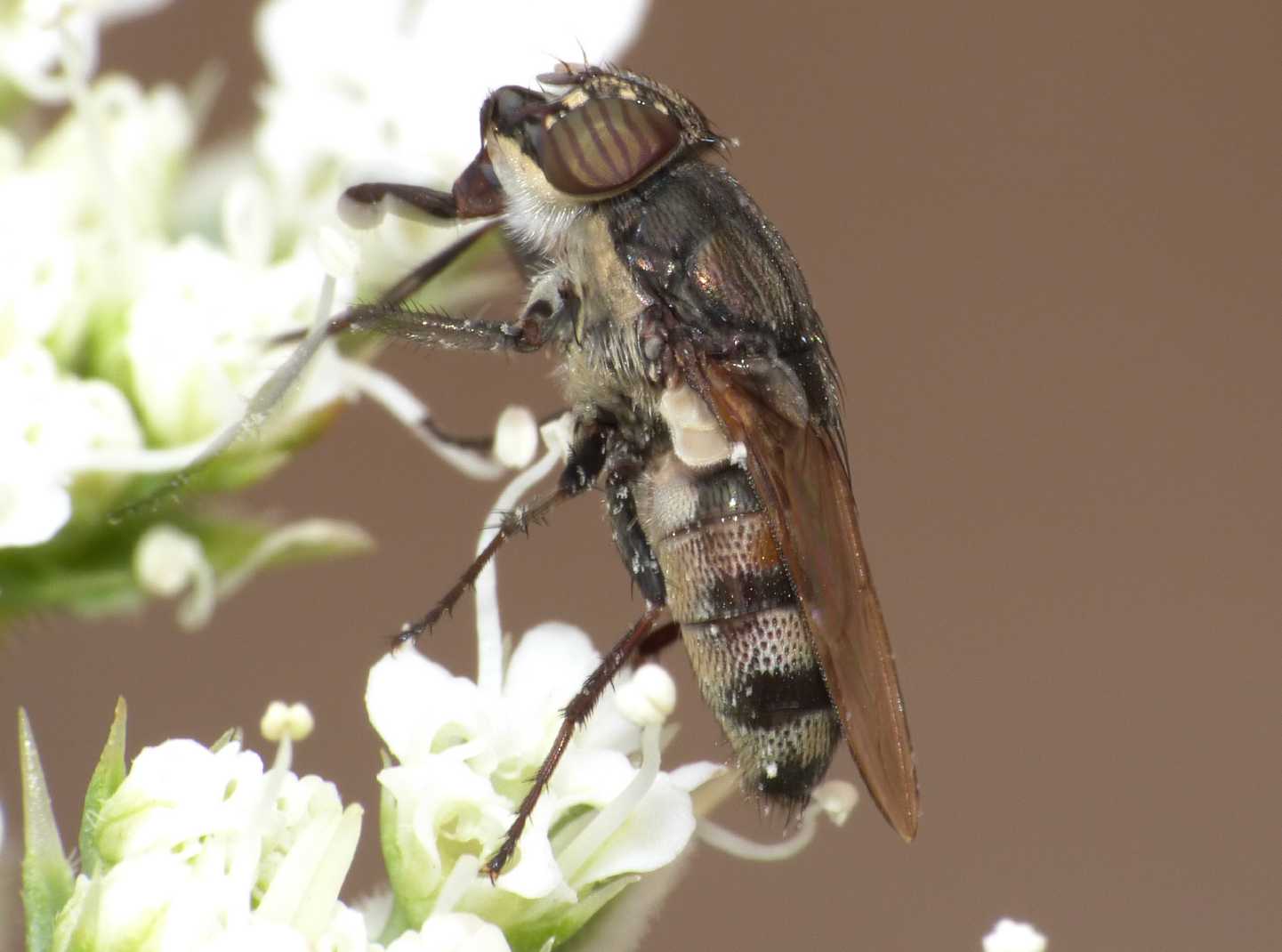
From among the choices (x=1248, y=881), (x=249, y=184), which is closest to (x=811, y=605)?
(x=249, y=184)

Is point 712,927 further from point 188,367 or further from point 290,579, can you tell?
point 188,367

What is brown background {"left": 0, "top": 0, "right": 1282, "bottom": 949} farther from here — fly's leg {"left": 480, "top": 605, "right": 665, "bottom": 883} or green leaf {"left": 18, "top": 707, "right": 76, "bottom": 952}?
green leaf {"left": 18, "top": 707, "right": 76, "bottom": 952}

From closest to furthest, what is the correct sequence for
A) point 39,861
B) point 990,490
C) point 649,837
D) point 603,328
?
point 39,861 → point 649,837 → point 603,328 → point 990,490

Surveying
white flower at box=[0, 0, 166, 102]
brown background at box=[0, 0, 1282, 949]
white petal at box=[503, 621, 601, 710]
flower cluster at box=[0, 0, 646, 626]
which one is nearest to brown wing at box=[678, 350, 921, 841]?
white petal at box=[503, 621, 601, 710]

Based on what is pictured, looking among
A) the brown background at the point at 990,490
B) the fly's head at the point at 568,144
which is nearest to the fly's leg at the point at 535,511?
the fly's head at the point at 568,144

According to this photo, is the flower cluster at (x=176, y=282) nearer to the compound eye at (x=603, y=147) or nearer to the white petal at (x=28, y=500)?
the white petal at (x=28, y=500)

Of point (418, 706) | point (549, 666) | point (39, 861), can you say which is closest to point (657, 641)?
point (549, 666)

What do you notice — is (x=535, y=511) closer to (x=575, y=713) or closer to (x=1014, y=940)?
(x=575, y=713)
